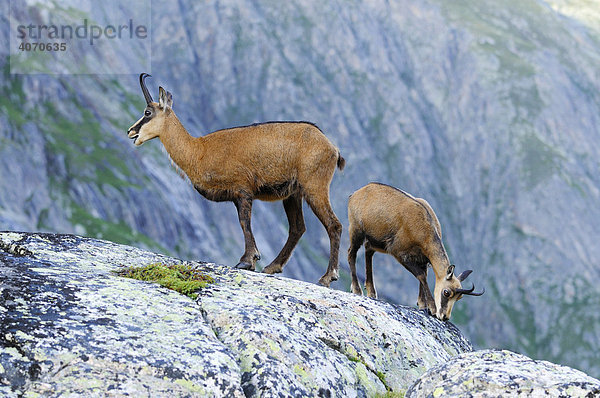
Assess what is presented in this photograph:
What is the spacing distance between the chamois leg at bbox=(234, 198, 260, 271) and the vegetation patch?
2.76 metres

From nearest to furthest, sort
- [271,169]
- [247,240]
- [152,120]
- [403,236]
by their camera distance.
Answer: [247,240]
[271,169]
[152,120]
[403,236]

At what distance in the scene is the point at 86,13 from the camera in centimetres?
12888

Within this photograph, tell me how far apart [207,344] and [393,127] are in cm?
14657

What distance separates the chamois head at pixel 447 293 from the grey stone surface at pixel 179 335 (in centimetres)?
371

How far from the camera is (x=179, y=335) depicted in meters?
8.62

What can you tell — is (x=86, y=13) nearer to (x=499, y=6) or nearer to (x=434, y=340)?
(x=499, y=6)

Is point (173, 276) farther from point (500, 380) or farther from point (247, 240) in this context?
point (500, 380)

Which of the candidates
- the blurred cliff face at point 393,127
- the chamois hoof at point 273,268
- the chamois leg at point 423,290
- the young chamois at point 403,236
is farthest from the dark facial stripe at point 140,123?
the blurred cliff face at point 393,127

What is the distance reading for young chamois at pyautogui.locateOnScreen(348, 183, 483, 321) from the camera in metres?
17.0

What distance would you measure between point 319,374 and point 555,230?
138707 mm

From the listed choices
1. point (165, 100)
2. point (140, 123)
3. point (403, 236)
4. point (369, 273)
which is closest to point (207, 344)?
point (140, 123)

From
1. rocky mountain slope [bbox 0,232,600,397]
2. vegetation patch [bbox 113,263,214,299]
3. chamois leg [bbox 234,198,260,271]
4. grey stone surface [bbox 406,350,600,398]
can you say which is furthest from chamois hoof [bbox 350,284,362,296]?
grey stone surface [bbox 406,350,600,398]

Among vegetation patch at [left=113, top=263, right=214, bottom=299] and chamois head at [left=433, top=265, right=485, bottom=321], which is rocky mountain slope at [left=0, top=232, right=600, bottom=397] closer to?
vegetation patch at [left=113, top=263, right=214, bottom=299]

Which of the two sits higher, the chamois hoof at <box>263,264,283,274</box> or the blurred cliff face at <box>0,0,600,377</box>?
the chamois hoof at <box>263,264,283,274</box>
